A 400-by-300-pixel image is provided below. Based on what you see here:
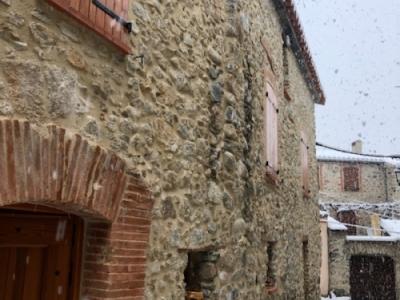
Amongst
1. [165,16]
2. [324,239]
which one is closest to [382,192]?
[324,239]

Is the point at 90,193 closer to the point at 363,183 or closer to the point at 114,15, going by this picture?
the point at 114,15

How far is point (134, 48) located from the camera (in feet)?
10.2

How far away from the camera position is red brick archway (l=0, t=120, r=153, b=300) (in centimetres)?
213

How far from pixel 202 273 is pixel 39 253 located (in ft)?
6.04

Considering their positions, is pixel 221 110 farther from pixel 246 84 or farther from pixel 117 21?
pixel 117 21

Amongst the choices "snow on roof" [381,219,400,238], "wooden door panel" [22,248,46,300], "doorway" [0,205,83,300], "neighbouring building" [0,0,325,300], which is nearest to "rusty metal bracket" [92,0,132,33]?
"neighbouring building" [0,0,325,300]

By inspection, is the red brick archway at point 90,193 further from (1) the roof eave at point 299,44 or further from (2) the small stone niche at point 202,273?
(1) the roof eave at point 299,44

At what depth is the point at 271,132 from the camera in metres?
6.58

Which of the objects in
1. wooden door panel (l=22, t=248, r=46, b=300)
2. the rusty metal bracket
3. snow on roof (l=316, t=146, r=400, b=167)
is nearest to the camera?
wooden door panel (l=22, t=248, r=46, b=300)

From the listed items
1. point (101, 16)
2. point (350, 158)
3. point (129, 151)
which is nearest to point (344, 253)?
point (350, 158)

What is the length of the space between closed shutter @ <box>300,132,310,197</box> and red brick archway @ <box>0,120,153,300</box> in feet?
22.4

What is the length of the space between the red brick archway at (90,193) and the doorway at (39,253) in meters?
0.08

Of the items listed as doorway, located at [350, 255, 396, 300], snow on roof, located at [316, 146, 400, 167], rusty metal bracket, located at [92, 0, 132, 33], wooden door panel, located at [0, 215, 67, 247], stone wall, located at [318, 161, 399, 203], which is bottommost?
doorway, located at [350, 255, 396, 300]

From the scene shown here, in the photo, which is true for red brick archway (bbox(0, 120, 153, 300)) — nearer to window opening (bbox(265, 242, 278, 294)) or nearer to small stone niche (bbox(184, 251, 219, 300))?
small stone niche (bbox(184, 251, 219, 300))
